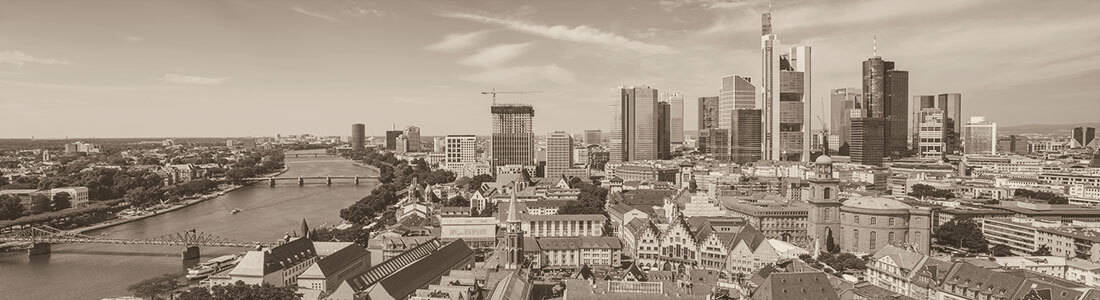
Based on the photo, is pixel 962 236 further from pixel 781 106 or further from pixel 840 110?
pixel 840 110

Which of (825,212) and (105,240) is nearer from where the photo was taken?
(825,212)

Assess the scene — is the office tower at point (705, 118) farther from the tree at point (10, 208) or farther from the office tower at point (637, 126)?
the tree at point (10, 208)

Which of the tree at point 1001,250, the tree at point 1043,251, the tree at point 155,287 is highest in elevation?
the tree at point 1043,251

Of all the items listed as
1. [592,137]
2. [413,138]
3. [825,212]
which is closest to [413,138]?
[413,138]

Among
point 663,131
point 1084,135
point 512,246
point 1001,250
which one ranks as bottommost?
point 1001,250

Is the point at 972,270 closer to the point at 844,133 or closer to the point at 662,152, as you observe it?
the point at 662,152

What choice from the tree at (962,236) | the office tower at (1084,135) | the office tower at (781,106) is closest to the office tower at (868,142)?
the office tower at (781,106)

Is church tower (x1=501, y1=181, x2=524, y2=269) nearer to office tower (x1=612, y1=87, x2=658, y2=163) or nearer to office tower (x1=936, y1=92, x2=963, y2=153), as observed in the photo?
office tower (x1=612, y1=87, x2=658, y2=163)
